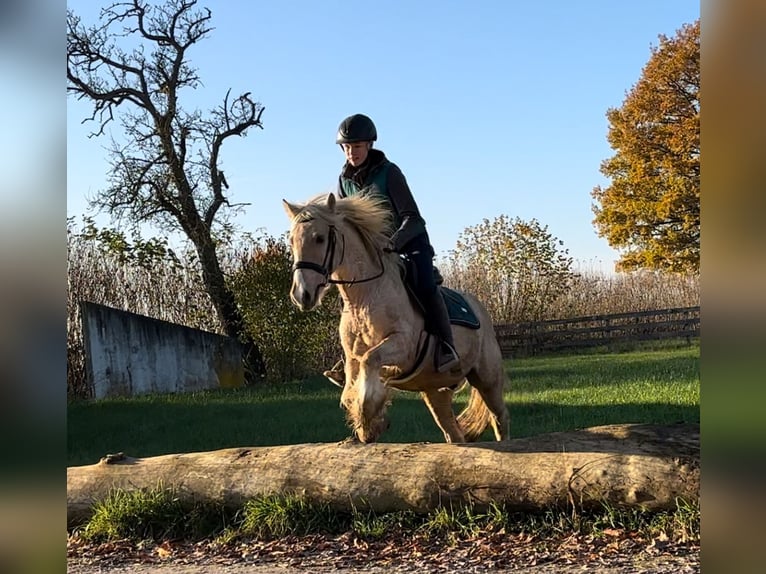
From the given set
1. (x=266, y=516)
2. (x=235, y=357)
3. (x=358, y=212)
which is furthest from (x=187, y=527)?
(x=235, y=357)

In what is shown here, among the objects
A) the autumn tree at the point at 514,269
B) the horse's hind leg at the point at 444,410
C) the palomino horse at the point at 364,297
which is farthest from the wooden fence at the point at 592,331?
the palomino horse at the point at 364,297

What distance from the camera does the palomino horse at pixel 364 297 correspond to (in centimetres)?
520

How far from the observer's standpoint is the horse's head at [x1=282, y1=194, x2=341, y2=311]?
196 inches

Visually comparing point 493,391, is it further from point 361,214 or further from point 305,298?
point 305,298

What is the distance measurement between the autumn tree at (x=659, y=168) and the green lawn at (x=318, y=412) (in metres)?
10.4

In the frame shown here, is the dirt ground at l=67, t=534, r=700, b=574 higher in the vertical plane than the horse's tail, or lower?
lower

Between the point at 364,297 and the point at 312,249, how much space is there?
2.16 ft

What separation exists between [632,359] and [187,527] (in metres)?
16.4

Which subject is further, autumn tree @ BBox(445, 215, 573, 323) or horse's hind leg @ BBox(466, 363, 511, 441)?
autumn tree @ BBox(445, 215, 573, 323)

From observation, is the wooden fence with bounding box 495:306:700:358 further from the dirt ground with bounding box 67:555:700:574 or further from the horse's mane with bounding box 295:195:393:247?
the dirt ground with bounding box 67:555:700:574

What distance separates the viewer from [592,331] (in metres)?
24.9

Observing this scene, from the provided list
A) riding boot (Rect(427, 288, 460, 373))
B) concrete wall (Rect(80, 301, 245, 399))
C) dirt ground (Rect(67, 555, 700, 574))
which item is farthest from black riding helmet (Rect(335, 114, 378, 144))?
concrete wall (Rect(80, 301, 245, 399))

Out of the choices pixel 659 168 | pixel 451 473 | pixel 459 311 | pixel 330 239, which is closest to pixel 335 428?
pixel 459 311
